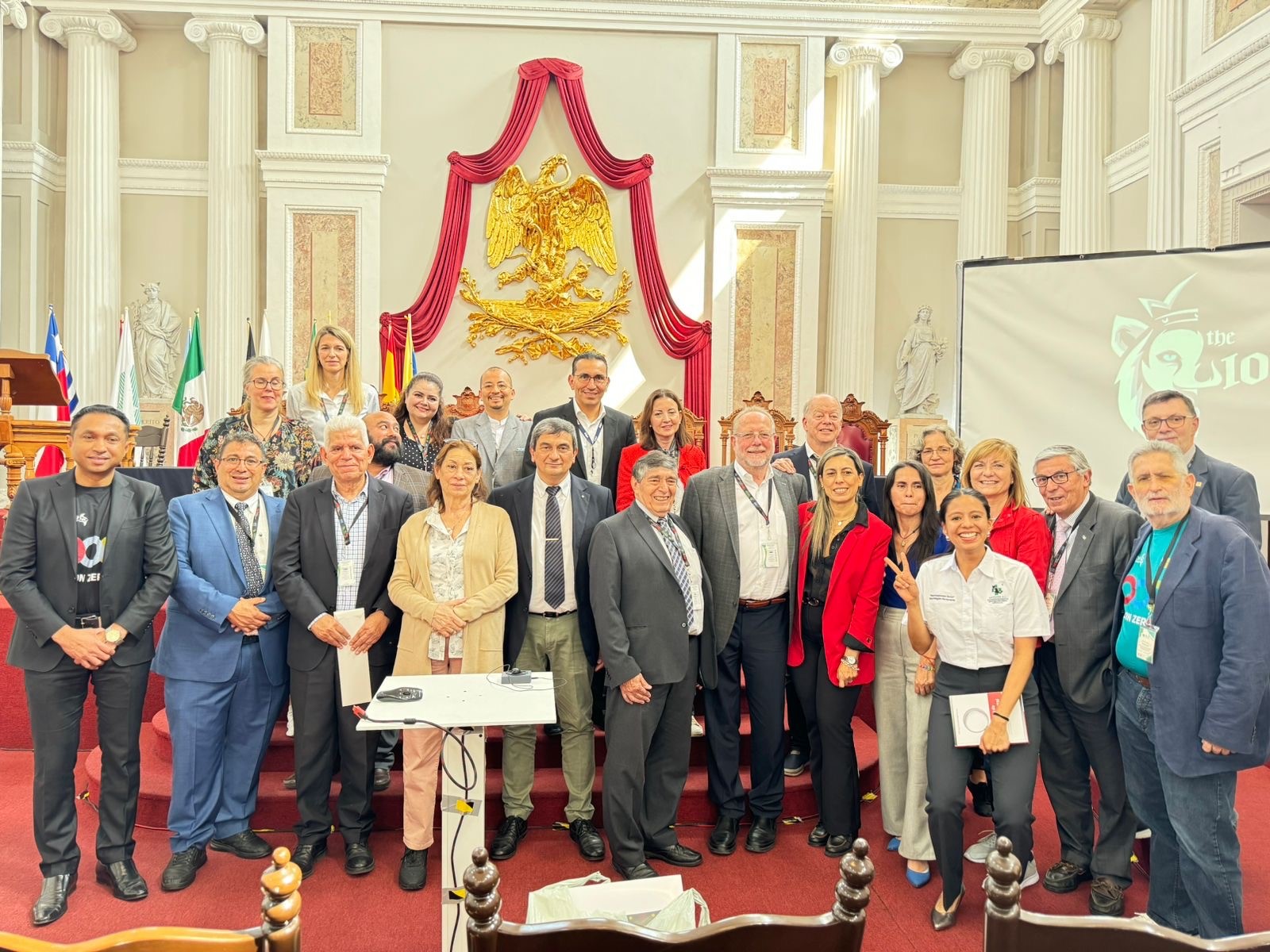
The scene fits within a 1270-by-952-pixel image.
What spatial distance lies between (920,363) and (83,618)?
9.27 meters

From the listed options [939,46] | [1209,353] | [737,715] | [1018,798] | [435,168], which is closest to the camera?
[1018,798]

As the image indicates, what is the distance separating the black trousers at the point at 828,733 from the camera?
11.2 ft

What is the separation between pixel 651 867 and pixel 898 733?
1.07 metres

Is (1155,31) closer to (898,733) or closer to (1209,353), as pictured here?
(1209,353)

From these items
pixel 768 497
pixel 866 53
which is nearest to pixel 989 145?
pixel 866 53

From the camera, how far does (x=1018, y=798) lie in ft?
9.72

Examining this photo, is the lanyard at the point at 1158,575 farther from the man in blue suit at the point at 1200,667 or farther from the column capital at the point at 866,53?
the column capital at the point at 866,53

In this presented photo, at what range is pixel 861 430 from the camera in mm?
6797

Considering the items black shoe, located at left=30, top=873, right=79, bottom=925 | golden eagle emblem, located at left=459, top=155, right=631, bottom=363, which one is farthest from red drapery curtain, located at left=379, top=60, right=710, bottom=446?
black shoe, located at left=30, top=873, right=79, bottom=925

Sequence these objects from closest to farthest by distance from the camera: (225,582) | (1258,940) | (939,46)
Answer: (1258,940) → (225,582) → (939,46)

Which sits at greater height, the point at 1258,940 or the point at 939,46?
the point at 939,46

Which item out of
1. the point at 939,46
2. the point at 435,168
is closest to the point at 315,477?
the point at 435,168

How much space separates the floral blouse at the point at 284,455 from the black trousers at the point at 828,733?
7.19 feet

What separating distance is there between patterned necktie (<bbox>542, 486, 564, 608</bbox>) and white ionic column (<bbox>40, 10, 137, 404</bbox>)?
8.22 metres
